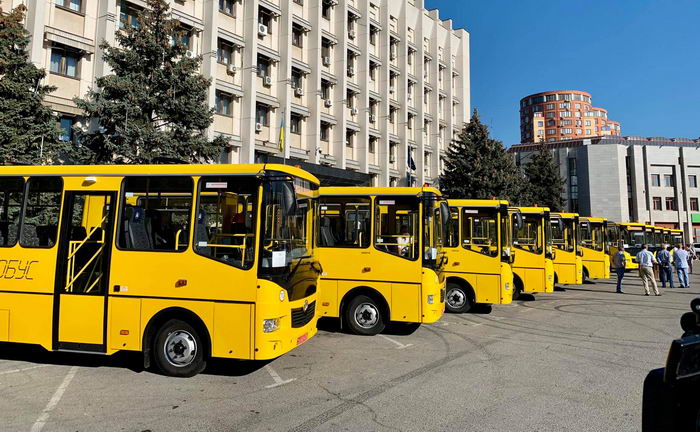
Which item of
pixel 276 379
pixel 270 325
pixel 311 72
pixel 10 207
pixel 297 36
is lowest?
pixel 276 379

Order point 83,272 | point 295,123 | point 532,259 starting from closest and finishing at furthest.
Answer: point 83,272
point 532,259
point 295,123

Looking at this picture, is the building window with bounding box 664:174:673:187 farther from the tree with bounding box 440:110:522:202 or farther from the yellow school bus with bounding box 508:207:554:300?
the yellow school bus with bounding box 508:207:554:300

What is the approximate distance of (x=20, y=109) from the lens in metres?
13.5

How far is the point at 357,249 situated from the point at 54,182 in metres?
5.23

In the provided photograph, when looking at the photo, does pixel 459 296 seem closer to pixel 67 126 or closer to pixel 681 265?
pixel 681 265

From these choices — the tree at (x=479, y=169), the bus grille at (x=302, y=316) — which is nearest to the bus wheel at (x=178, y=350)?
the bus grille at (x=302, y=316)

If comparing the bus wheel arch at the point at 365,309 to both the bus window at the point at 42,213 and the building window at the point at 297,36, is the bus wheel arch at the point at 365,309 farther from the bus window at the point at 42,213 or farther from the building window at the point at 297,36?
the building window at the point at 297,36

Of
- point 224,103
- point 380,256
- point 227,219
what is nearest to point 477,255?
point 380,256

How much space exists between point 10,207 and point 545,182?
141 ft

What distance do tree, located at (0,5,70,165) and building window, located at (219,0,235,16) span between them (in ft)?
38.3

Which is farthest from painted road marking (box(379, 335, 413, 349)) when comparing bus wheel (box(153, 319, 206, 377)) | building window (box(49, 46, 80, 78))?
building window (box(49, 46, 80, 78))

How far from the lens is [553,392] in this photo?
18.5 feet

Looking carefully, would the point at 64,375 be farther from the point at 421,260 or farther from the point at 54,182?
the point at 421,260

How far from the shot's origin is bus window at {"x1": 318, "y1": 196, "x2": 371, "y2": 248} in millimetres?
9086
